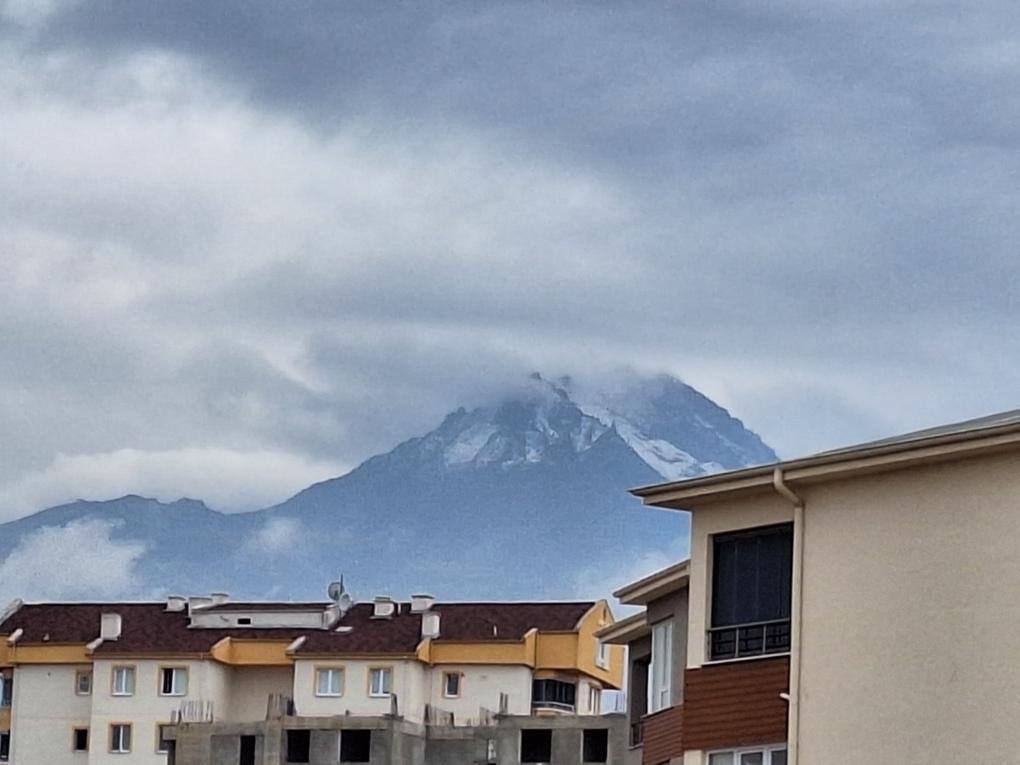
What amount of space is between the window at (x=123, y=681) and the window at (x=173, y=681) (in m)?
1.37

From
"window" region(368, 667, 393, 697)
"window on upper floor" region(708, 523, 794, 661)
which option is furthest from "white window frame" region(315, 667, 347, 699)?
"window on upper floor" region(708, 523, 794, 661)

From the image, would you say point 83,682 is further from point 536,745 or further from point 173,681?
point 536,745

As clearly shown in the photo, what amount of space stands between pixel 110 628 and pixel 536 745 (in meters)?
25.7

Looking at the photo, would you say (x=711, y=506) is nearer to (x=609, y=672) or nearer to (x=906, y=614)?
(x=906, y=614)

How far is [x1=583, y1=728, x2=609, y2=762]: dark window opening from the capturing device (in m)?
102

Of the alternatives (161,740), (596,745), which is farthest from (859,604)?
(161,740)

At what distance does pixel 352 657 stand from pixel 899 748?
85.4 meters

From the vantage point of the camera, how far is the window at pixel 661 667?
40.5 m

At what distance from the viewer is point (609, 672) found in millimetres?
121438

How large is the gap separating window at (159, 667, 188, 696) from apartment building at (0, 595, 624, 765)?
47 mm

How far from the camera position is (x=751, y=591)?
35.6m

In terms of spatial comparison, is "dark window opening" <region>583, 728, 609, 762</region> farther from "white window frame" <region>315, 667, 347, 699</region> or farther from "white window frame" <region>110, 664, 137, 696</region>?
"white window frame" <region>110, 664, 137, 696</region>

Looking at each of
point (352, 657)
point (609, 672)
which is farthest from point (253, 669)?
point (609, 672)

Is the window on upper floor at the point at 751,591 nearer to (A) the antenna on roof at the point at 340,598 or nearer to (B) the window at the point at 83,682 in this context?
(B) the window at the point at 83,682
